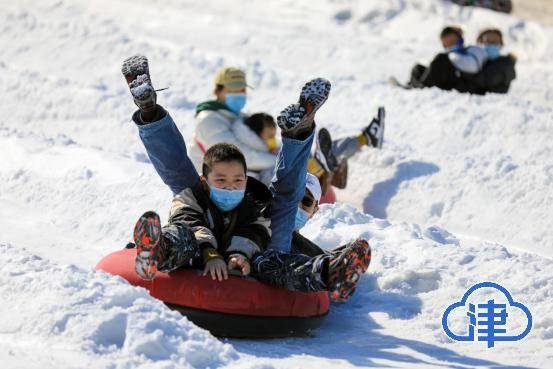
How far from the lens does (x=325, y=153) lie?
850cm

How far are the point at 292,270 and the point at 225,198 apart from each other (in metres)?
0.54

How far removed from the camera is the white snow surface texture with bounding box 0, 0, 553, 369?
4.47 m

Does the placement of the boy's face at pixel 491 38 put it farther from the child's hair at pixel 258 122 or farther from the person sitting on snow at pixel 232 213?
the person sitting on snow at pixel 232 213

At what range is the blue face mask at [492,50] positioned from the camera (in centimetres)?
1183

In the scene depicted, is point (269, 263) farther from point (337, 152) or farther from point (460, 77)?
point (460, 77)

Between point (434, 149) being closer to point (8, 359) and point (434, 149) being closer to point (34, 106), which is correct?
point (34, 106)

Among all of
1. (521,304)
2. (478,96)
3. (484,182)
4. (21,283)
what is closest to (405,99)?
(478,96)

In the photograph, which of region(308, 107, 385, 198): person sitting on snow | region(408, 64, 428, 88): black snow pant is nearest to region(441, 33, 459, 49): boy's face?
region(408, 64, 428, 88): black snow pant

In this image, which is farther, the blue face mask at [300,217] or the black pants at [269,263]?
the blue face mask at [300,217]

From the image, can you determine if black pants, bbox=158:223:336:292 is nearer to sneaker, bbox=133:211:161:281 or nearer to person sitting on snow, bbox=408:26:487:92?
sneaker, bbox=133:211:161:281

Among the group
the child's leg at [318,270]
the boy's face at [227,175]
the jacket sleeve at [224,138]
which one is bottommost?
the child's leg at [318,270]

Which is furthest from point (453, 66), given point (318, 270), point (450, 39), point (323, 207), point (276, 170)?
point (318, 270)

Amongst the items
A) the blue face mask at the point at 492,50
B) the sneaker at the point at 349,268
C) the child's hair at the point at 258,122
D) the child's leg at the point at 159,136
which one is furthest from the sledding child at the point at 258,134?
the blue face mask at the point at 492,50

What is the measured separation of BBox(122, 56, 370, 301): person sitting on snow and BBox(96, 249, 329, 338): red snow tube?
0.06 m
